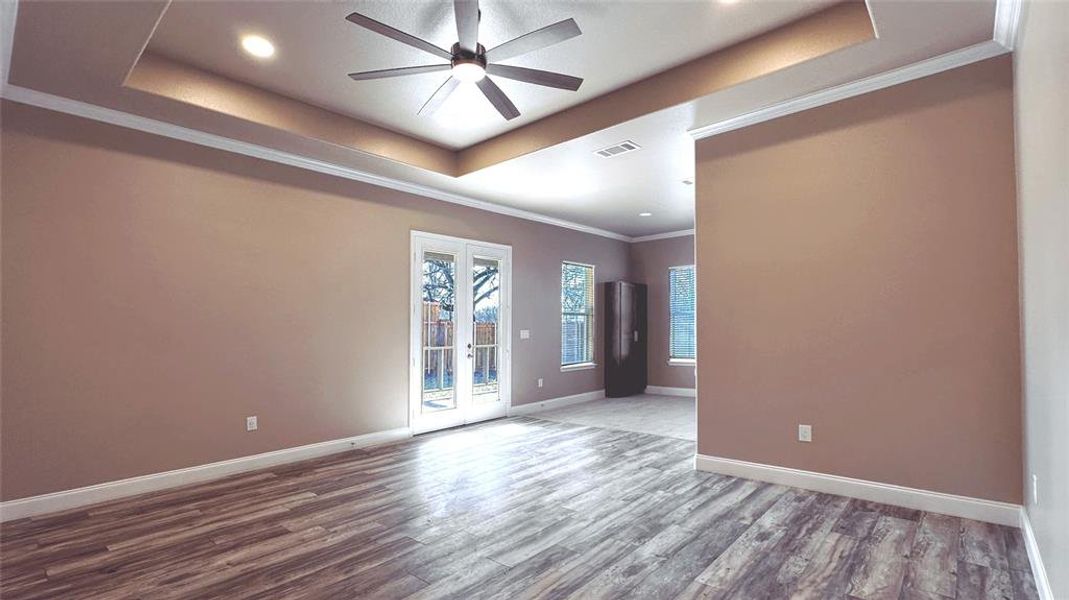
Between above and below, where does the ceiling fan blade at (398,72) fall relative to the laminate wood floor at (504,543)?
above

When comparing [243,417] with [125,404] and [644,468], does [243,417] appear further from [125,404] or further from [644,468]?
[644,468]

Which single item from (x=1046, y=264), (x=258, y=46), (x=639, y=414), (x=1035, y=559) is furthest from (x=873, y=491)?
(x=258, y=46)

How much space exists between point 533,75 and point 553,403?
515 centimetres

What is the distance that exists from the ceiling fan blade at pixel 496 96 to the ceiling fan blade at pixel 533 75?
0.28ft

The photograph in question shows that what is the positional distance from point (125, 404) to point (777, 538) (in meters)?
4.43

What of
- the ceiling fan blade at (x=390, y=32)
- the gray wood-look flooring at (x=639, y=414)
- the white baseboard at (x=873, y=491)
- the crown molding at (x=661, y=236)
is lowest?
the gray wood-look flooring at (x=639, y=414)

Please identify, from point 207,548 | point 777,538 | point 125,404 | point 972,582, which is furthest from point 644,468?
point 125,404

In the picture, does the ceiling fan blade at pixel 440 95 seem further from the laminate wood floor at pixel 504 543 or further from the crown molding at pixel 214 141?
the laminate wood floor at pixel 504 543

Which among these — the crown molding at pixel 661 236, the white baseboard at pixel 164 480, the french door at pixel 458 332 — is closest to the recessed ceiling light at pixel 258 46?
the french door at pixel 458 332

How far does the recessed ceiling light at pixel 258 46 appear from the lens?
3.05m

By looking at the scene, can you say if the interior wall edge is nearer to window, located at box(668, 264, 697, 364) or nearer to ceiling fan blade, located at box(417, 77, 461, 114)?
ceiling fan blade, located at box(417, 77, 461, 114)

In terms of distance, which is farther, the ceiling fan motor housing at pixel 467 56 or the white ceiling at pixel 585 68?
the ceiling fan motor housing at pixel 467 56

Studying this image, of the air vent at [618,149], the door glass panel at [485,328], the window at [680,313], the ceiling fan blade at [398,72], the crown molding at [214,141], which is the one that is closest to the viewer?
the ceiling fan blade at [398,72]

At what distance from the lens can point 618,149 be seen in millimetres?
4410
